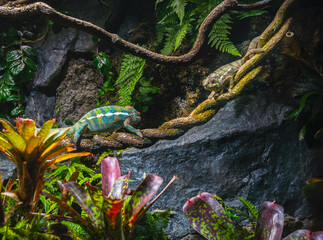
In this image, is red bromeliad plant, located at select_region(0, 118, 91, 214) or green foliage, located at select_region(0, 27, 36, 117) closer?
red bromeliad plant, located at select_region(0, 118, 91, 214)

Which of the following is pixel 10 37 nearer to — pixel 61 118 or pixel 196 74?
pixel 61 118

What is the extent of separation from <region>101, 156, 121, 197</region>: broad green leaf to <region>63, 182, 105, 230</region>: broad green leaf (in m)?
0.10

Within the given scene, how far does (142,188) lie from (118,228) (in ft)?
0.76

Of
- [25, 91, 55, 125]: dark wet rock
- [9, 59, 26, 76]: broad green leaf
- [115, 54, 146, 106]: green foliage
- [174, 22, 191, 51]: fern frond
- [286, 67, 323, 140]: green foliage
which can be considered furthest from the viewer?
[25, 91, 55, 125]: dark wet rock

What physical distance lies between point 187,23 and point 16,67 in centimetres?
196

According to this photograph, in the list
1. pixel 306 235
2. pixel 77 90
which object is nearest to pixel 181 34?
pixel 77 90

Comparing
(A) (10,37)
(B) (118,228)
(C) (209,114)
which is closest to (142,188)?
(B) (118,228)

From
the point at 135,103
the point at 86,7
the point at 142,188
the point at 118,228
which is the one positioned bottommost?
the point at 118,228

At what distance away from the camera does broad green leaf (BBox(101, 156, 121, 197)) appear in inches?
63.5

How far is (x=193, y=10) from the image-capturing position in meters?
3.01

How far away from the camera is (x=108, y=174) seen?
1.65m

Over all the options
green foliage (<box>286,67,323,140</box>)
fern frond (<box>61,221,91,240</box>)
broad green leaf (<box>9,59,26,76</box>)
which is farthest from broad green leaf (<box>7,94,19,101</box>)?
Result: green foliage (<box>286,67,323,140</box>)

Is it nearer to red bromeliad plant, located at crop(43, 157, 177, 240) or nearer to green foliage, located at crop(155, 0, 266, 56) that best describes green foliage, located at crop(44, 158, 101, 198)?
red bromeliad plant, located at crop(43, 157, 177, 240)

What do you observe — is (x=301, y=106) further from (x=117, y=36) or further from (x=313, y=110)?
(x=117, y=36)
